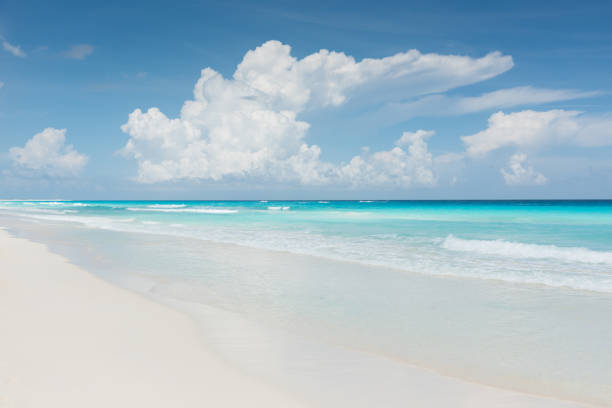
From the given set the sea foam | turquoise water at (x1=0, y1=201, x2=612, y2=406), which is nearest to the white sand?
turquoise water at (x1=0, y1=201, x2=612, y2=406)

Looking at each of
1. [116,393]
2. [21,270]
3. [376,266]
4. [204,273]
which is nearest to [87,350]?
[116,393]

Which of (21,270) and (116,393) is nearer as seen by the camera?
(116,393)

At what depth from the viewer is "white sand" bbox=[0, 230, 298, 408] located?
135 inches

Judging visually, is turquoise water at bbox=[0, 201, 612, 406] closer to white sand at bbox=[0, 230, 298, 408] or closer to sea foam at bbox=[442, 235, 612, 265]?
sea foam at bbox=[442, 235, 612, 265]

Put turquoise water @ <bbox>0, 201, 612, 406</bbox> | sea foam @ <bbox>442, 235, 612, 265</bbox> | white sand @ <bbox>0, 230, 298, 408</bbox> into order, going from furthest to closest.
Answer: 1. sea foam @ <bbox>442, 235, 612, 265</bbox>
2. turquoise water @ <bbox>0, 201, 612, 406</bbox>
3. white sand @ <bbox>0, 230, 298, 408</bbox>

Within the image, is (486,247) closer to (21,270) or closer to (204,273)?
(204,273)

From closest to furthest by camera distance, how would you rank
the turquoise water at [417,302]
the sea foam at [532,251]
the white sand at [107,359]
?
the white sand at [107,359] → the turquoise water at [417,302] → the sea foam at [532,251]

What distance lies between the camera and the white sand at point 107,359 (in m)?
3.42

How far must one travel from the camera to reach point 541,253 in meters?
13.1

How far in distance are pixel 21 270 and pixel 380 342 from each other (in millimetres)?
9105

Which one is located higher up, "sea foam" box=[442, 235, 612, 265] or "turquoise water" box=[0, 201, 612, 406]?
"sea foam" box=[442, 235, 612, 265]

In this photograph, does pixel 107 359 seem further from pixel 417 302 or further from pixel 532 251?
pixel 532 251

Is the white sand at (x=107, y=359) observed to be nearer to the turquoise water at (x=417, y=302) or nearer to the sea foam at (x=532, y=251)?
the turquoise water at (x=417, y=302)

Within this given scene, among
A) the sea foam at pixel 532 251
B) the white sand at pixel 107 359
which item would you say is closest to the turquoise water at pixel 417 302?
the sea foam at pixel 532 251
